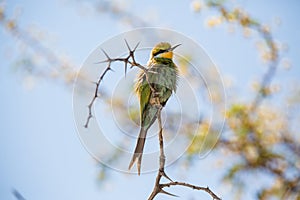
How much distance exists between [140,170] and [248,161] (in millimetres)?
1334

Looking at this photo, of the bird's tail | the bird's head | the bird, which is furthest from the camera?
the bird's head

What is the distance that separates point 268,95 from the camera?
2814mm

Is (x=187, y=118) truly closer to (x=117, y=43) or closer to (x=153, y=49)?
(x=153, y=49)

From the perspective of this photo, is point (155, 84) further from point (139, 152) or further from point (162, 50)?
point (139, 152)

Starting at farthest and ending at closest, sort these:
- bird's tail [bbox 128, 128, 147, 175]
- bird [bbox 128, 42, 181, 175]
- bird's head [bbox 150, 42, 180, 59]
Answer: bird's head [bbox 150, 42, 180, 59] < bird [bbox 128, 42, 181, 175] < bird's tail [bbox 128, 128, 147, 175]

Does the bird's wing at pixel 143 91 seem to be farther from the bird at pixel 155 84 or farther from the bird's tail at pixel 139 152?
the bird's tail at pixel 139 152

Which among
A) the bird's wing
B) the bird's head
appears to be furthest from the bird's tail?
the bird's head

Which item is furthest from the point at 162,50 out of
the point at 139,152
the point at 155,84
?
the point at 139,152

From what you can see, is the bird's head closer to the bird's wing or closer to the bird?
the bird

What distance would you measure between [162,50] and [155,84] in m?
0.18

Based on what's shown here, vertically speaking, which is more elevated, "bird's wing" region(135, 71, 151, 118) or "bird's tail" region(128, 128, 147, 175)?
"bird's wing" region(135, 71, 151, 118)

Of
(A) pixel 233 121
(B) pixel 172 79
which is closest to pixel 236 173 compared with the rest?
(A) pixel 233 121

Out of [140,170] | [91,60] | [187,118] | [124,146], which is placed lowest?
[140,170]

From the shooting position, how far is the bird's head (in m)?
2.12
